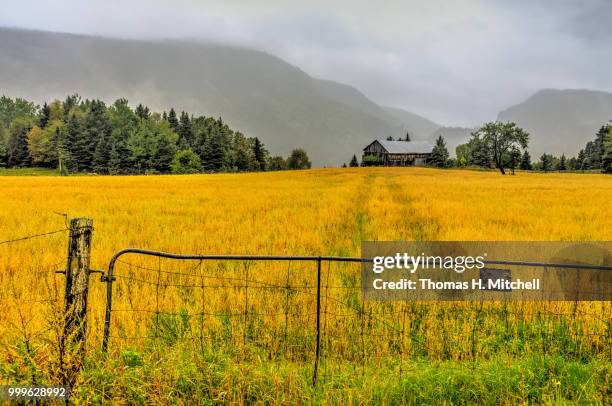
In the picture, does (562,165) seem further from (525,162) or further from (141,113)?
(141,113)

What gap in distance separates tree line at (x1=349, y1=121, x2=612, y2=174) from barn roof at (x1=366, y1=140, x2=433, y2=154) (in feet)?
20.0

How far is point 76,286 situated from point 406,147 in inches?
4916

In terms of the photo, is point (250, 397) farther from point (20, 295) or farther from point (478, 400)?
point (20, 295)

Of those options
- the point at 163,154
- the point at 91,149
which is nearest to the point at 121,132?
the point at 91,149

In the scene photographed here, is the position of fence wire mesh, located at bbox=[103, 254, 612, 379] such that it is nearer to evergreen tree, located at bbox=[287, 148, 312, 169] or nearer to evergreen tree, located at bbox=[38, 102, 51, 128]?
evergreen tree, located at bbox=[287, 148, 312, 169]

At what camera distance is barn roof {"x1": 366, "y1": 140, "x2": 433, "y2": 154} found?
118938mm

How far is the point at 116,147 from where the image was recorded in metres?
90.4

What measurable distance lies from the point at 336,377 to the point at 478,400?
4.68 ft

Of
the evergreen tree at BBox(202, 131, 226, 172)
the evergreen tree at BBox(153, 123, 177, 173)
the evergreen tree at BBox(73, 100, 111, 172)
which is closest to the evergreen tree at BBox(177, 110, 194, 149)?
the evergreen tree at BBox(153, 123, 177, 173)

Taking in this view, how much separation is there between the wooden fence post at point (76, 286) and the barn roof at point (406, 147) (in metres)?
118

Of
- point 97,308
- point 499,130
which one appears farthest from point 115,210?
point 499,130

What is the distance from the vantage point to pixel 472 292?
20.4 ft

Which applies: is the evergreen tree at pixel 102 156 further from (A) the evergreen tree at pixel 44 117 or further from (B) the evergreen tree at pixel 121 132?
(A) the evergreen tree at pixel 44 117

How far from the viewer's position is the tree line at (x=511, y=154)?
8088cm
